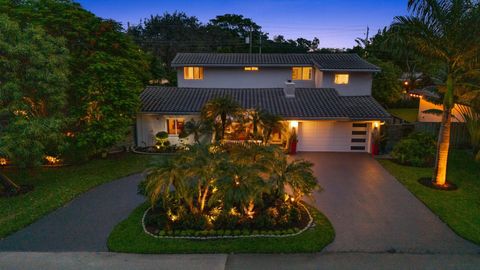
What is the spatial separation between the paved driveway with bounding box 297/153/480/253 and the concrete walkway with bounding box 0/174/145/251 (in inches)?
278

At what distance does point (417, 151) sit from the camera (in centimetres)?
1773

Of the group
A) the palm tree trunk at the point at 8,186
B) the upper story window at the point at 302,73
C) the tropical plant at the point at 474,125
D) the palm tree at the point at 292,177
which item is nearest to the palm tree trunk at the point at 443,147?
the tropical plant at the point at 474,125

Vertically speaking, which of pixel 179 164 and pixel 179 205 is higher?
pixel 179 164

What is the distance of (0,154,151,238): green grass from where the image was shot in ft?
38.4

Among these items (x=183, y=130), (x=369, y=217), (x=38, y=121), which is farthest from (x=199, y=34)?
(x=369, y=217)

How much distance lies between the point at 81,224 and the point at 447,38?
15147mm

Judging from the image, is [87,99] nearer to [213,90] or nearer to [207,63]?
[213,90]

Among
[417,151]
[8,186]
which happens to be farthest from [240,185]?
[417,151]

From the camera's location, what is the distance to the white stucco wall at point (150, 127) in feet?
68.5

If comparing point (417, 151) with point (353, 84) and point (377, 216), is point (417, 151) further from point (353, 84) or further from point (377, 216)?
point (353, 84)

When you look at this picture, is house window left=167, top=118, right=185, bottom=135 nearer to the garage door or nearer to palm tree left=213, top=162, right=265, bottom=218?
the garage door

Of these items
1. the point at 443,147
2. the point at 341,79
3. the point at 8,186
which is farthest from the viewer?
the point at 341,79

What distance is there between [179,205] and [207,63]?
1840cm

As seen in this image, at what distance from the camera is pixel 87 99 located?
16406 millimetres
